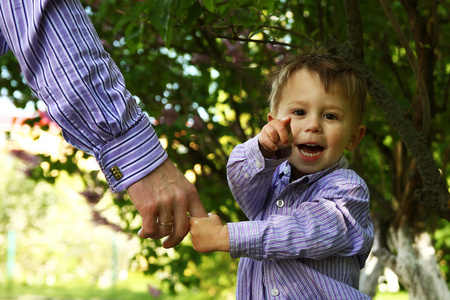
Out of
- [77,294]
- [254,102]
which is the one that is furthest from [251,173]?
[77,294]

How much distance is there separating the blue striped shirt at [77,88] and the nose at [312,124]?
1.49 ft

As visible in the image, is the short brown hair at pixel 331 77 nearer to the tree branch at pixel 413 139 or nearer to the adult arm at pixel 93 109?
the tree branch at pixel 413 139

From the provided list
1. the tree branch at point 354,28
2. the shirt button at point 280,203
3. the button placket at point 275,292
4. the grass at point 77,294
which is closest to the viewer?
the button placket at point 275,292

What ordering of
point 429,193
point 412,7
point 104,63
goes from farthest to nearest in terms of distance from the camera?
point 412,7, point 429,193, point 104,63

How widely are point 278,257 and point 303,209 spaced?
169 millimetres

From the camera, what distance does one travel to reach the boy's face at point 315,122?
1821 mm

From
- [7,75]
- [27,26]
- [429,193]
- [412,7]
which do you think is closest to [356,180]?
[429,193]

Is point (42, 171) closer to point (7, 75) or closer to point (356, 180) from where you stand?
point (7, 75)

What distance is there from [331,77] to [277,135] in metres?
0.32

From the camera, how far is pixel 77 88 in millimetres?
1681

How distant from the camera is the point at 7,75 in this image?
15.8ft

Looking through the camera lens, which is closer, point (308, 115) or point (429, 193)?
point (308, 115)

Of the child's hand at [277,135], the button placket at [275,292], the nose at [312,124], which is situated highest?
the nose at [312,124]

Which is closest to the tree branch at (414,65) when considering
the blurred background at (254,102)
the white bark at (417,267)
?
the blurred background at (254,102)
